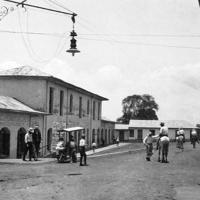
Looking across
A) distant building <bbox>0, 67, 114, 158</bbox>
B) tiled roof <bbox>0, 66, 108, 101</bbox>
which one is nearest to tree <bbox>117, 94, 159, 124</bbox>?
distant building <bbox>0, 67, 114, 158</bbox>

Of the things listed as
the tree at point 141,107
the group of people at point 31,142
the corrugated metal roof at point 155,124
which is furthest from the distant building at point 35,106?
the tree at point 141,107

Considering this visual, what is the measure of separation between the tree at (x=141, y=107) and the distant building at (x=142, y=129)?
62.3 feet

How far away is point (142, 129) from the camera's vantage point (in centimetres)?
7425

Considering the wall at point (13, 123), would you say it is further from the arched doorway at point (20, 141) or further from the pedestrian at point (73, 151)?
the pedestrian at point (73, 151)

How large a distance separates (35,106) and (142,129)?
45178 mm

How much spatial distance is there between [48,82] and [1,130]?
7.72 meters

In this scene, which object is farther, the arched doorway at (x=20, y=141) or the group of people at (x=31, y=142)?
the arched doorway at (x=20, y=141)

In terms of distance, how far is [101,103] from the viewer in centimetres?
5112

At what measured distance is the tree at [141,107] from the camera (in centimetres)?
9700

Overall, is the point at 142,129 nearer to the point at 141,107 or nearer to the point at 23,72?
the point at 141,107

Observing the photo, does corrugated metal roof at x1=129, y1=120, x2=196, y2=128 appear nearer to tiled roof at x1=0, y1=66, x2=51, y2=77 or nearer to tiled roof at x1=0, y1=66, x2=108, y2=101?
tiled roof at x1=0, y1=66, x2=108, y2=101

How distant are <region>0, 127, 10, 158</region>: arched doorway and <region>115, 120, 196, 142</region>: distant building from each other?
163 feet

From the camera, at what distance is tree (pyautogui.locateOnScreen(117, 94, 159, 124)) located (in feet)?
318

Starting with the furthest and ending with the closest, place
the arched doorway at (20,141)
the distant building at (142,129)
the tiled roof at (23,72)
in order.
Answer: the distant building at (142,129), the tiled roof at (23,72), the arched doorway at (20,141)
